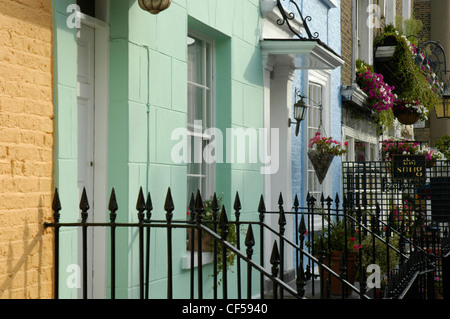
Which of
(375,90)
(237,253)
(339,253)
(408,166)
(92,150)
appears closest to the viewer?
(237,253)

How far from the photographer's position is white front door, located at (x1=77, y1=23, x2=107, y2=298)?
206 inches

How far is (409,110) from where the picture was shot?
52.6 ft

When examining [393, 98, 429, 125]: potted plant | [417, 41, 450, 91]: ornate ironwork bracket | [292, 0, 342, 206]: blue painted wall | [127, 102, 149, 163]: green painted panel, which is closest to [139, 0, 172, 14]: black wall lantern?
[127, 102, 149, 163]: green painted panel

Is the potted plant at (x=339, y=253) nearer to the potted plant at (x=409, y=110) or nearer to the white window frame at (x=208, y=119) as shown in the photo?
the white window frame at (x=208, y=119)

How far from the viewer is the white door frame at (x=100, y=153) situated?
5.29 metres

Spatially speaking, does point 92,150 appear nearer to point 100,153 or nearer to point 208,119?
point 100,153

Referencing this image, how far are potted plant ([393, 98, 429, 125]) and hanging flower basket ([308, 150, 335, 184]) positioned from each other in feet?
20.6

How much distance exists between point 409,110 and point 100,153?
39.0ft

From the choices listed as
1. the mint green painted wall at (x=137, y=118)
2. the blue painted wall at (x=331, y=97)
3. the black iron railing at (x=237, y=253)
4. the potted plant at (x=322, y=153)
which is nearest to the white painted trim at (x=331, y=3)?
the blue painted wall at (x=331, y=97)

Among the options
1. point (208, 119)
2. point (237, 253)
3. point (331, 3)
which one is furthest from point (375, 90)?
point (237, 253)

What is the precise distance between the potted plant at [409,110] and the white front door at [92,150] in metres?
11.8

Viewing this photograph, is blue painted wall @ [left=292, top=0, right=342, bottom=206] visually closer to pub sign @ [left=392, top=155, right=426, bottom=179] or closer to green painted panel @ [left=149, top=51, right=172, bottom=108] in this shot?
pub sign @ [left=392, top=155, right=426, bottom=179]

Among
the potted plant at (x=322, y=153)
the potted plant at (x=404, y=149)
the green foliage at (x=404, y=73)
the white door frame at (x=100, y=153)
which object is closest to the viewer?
the white door frame at (x=100, y=153)
